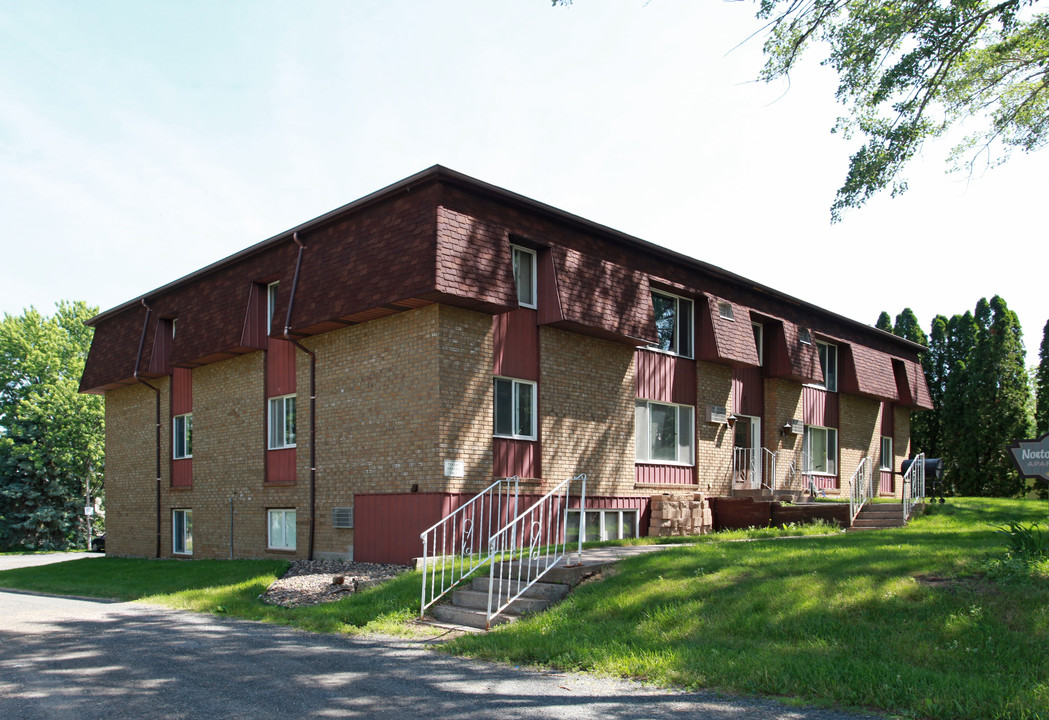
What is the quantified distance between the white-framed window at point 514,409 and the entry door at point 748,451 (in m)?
7.50

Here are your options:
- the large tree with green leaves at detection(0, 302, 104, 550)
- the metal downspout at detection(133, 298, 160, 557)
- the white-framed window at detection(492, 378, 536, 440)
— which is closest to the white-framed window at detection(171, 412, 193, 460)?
the metal downspout at detection(133, 298, 160, 557)

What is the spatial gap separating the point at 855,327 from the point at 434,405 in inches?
672

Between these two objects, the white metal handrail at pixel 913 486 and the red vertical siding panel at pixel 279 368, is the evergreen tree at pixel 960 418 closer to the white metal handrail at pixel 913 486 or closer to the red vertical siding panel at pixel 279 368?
the white metal handrail at pixel 913 486

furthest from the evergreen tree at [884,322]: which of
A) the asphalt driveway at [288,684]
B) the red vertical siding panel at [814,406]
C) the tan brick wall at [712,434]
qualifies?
the asphalt driveway at [288,684]

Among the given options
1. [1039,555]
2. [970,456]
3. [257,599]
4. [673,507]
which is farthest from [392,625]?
[970,456]

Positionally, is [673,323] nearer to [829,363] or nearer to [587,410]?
[587,410]

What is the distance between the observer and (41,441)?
4134 centimetres

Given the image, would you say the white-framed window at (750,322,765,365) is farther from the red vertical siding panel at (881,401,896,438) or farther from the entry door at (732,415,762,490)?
the red vertical siding panel at (881,401,896,438)

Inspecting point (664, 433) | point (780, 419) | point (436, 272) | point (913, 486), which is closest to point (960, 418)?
point (913, 486)

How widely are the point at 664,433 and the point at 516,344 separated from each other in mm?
5285

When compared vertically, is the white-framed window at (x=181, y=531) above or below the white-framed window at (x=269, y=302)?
below

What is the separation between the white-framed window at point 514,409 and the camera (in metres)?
16.1

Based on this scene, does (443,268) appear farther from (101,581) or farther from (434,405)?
(101,581)

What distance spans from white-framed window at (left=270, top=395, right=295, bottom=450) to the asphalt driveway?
8047 millimetres
